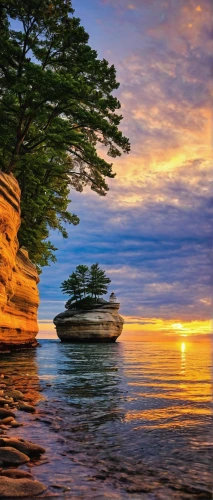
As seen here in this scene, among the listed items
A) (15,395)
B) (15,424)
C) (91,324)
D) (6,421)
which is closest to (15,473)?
(15,424)

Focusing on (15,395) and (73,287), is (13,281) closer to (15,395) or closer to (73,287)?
(15,395)

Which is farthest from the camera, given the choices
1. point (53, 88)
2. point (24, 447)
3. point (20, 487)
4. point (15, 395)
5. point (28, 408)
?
point (53, 88)

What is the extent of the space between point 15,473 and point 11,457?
1.46 ft

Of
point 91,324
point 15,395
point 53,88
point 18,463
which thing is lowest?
point 15,395

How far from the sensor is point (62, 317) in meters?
67.1

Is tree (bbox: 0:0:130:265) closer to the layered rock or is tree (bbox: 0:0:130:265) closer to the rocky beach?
the rocky beach

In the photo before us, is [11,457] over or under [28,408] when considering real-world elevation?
over

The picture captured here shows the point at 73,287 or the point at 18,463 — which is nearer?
the point at 18,463

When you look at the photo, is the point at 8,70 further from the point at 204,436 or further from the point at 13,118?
the point at 204,436

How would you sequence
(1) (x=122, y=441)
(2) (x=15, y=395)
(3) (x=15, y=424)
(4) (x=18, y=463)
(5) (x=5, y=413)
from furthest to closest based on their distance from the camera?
(2) (x=15, y=395), (5) (x=5, y=413), (3) (x=15, y=424), (1) (x=122, y=441), (4) (x=18, y=463)

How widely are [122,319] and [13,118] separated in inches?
2054

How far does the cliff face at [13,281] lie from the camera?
67.0 ft

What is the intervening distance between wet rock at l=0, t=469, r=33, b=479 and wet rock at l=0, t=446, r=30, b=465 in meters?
0.32

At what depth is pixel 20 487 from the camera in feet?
11.6
